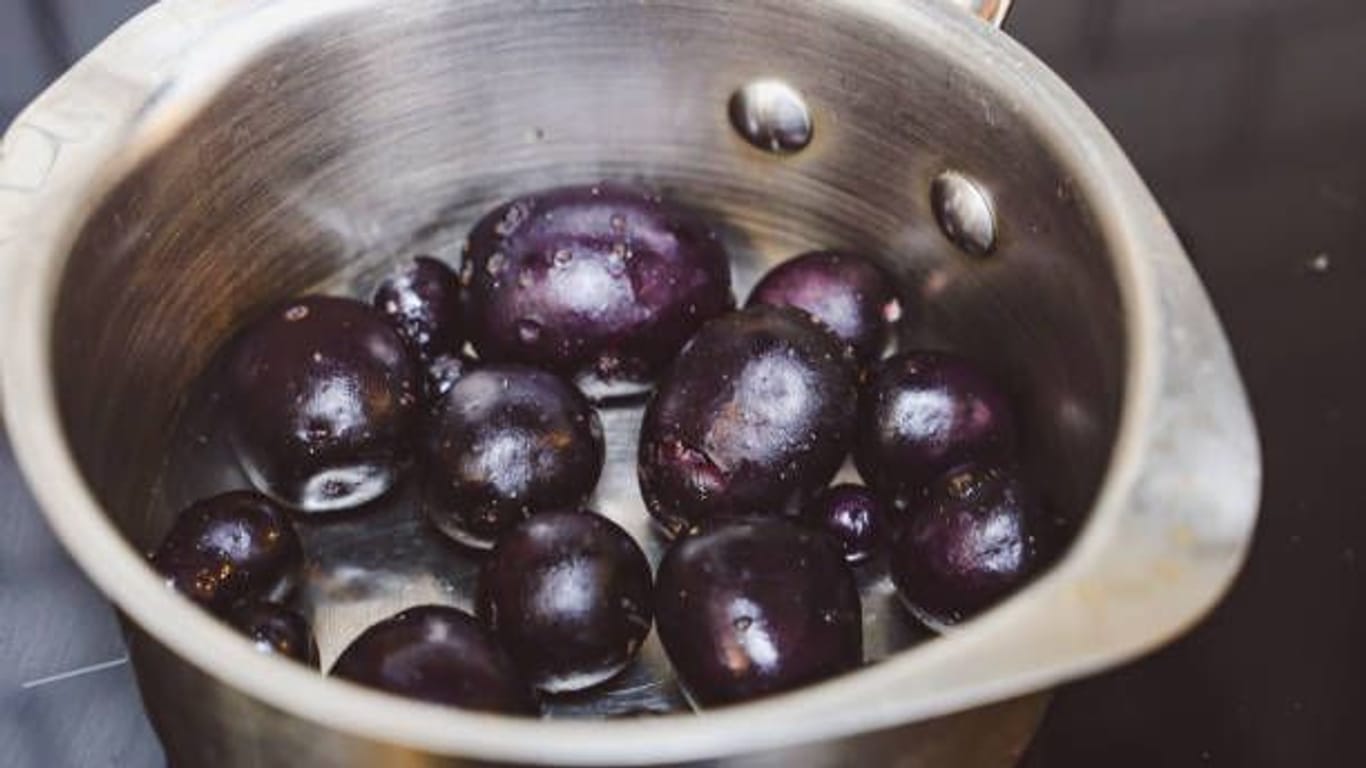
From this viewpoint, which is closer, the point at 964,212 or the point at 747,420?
the point at 747,420

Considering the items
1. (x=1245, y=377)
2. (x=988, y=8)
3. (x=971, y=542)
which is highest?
(x=988, y=8)

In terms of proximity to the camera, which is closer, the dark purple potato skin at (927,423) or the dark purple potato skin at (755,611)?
the dark purple potato skin at (755,611)

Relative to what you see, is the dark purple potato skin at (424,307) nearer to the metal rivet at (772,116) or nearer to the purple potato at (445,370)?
the purple potato at (445,370)

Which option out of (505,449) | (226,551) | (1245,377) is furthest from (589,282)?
(1245,377)

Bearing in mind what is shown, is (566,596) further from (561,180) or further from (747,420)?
(561,180)

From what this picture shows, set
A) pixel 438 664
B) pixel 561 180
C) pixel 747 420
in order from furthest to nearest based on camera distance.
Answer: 1. pixel 561 180
2. pixel 747 420
3. pixel 438 664

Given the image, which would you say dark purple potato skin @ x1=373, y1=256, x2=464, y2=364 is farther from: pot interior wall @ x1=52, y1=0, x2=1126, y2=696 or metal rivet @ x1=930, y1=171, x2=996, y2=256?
metal rivet @ x1=930, y1=171, x2=996, y2=256

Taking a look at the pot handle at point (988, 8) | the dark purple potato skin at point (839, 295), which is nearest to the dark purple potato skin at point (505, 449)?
the dark purple potato skin at point (839, 295)
